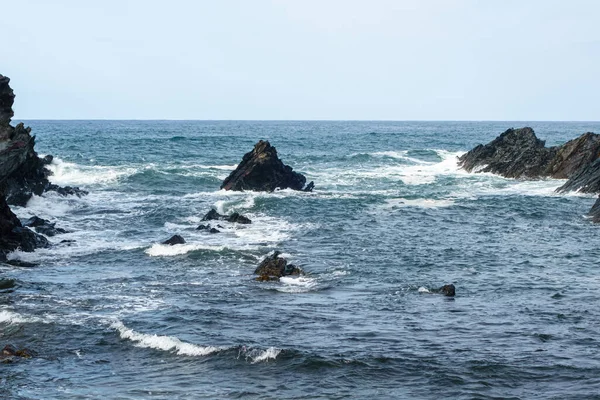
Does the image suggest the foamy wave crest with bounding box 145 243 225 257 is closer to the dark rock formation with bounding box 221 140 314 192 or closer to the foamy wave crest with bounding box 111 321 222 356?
the foamy wave crest with bounding box 111 321 222 356

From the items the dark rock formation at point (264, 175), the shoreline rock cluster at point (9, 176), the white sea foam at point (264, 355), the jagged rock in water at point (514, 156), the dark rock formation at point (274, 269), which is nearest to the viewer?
the white sea foam at point (264, 355)

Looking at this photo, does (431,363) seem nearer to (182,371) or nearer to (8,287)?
(182,371)

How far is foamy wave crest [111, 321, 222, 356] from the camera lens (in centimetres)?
2081

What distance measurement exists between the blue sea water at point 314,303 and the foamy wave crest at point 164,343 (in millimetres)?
59

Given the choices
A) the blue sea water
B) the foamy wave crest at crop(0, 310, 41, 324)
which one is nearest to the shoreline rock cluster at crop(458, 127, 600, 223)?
the blue sea water

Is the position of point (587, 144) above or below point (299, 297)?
above

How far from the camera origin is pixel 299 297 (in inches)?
1054

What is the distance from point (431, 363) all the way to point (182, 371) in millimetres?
6591

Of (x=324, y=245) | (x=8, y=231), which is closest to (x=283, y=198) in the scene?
(x=324, y=245)

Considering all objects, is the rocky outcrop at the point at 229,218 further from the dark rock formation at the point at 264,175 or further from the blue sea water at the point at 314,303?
the dark rock formation at the point at 264,175

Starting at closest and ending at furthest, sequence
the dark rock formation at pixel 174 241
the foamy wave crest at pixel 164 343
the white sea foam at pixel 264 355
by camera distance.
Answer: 1. the white sea foam at pixel 264 355
2. the foamy wave crest at pixel 164 343
3. the dark rock formation at pixel 174 241

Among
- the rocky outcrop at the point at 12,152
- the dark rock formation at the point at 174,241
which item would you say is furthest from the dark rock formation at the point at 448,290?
the rocky outcrop at the point at 12,152

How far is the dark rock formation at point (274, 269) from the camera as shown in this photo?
29541mm

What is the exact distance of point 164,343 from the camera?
21.5 m
